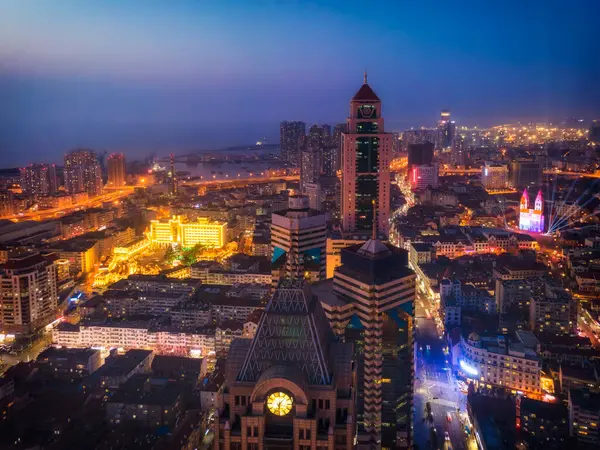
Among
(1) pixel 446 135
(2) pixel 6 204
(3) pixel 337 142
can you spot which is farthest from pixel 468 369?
(1) pixel 446 135

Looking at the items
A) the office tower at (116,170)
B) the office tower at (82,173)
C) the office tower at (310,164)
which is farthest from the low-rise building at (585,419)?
the office tower at (116,170)

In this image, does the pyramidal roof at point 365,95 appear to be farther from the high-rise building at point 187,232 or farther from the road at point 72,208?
the road at point 72,208

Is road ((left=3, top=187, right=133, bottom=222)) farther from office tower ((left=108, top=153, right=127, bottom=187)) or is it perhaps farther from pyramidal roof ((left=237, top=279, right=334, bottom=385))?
pyramidal roof ((left=237, top=279, right=334, bottom=385))

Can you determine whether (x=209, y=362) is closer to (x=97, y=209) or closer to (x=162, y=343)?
(x=162, y=343)

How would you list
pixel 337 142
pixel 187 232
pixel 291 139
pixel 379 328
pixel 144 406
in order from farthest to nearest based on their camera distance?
1. pixel 291 139
2. pixel 337 142
3. pixel 187 232
4. pixel 379 328
5. pixel 144 406

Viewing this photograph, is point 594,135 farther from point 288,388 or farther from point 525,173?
point 288,388

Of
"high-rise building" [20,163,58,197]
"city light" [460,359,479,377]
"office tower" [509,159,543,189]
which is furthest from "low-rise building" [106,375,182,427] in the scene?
"office tower" [509,159,543,189]

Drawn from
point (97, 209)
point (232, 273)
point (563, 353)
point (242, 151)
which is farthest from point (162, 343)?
point (242, 151)
